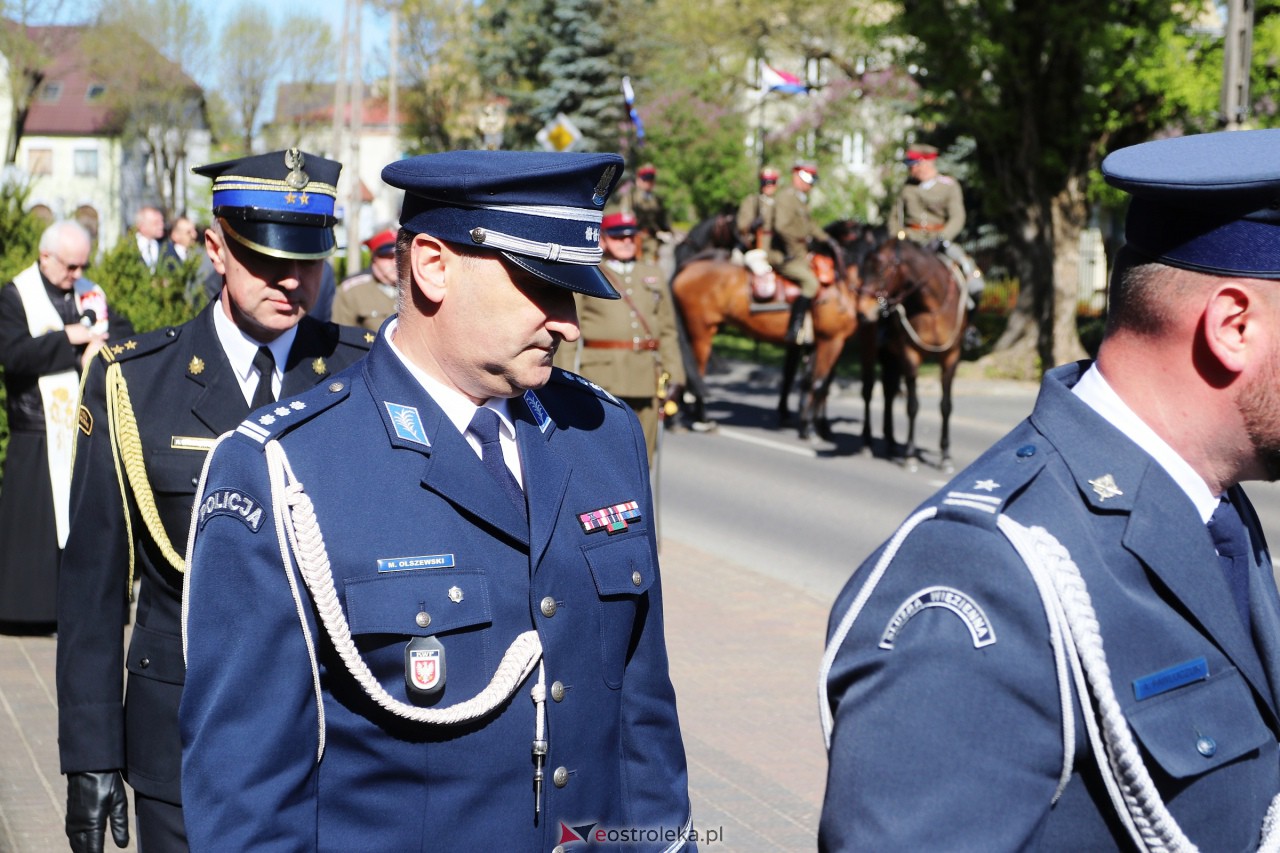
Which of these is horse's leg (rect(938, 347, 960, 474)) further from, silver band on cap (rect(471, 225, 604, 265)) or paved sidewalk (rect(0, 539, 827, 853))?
silver band on cap (rect(471, 225, 604, 265))

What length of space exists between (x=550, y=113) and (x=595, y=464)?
1252 inches

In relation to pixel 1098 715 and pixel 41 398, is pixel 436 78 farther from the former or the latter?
pixel 1098 715

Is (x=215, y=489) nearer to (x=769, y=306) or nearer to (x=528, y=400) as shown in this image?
(x=528, y=400)

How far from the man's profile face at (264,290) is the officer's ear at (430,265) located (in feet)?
3.66

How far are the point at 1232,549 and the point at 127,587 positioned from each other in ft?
7.27

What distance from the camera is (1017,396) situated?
66.1 ft

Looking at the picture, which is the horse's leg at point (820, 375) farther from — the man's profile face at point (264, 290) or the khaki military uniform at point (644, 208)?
the man's profile face at point (264, 290)

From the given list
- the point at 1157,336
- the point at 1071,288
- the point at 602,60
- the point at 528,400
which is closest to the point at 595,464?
the point at 528,400

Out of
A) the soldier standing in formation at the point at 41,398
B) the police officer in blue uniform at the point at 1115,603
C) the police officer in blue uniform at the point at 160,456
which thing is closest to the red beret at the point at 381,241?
the soldier standing in formation at the point at 41,398

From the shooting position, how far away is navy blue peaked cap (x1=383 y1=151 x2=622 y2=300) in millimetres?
2406

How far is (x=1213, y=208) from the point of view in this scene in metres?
1.81

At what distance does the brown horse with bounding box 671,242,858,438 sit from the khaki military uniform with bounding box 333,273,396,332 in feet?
20.0

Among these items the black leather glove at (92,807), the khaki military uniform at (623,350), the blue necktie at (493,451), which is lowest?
the black leather glove at (92,807)

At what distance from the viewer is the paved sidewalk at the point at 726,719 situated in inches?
204
